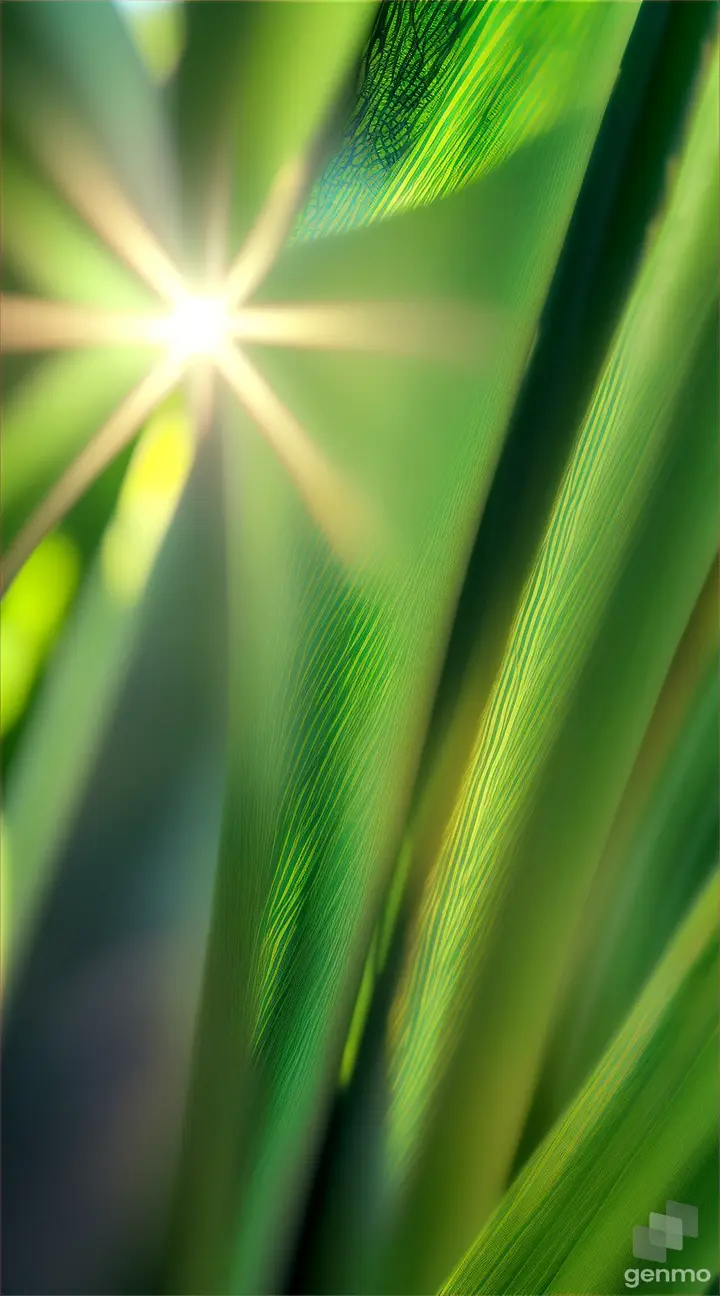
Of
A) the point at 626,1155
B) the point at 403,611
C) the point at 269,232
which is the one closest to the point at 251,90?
the point at 269,232

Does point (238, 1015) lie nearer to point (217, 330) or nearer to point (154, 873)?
point (154, 873)

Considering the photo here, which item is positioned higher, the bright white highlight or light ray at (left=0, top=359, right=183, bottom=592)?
the bright white highlight

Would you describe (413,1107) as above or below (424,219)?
below

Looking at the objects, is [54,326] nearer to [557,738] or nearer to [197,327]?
[197,327]

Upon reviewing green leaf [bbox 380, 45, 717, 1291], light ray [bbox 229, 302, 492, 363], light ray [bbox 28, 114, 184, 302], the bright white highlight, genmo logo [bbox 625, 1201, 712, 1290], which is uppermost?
light ray [bbox 28, 114, 184, 302]

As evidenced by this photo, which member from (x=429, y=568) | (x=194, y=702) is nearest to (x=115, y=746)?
(x=194, y=702)

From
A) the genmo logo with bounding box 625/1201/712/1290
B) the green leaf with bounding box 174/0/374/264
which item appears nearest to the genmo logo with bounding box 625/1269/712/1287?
the genmo logo with bounding box 625/1201/712/1290

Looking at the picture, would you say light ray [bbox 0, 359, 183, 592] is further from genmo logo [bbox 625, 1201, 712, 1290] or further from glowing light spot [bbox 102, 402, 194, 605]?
genmo logo [bbox 625, 1201, 712, 1290]

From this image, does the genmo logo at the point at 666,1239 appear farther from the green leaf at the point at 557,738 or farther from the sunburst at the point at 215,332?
the sunburst at the point at 215,332
